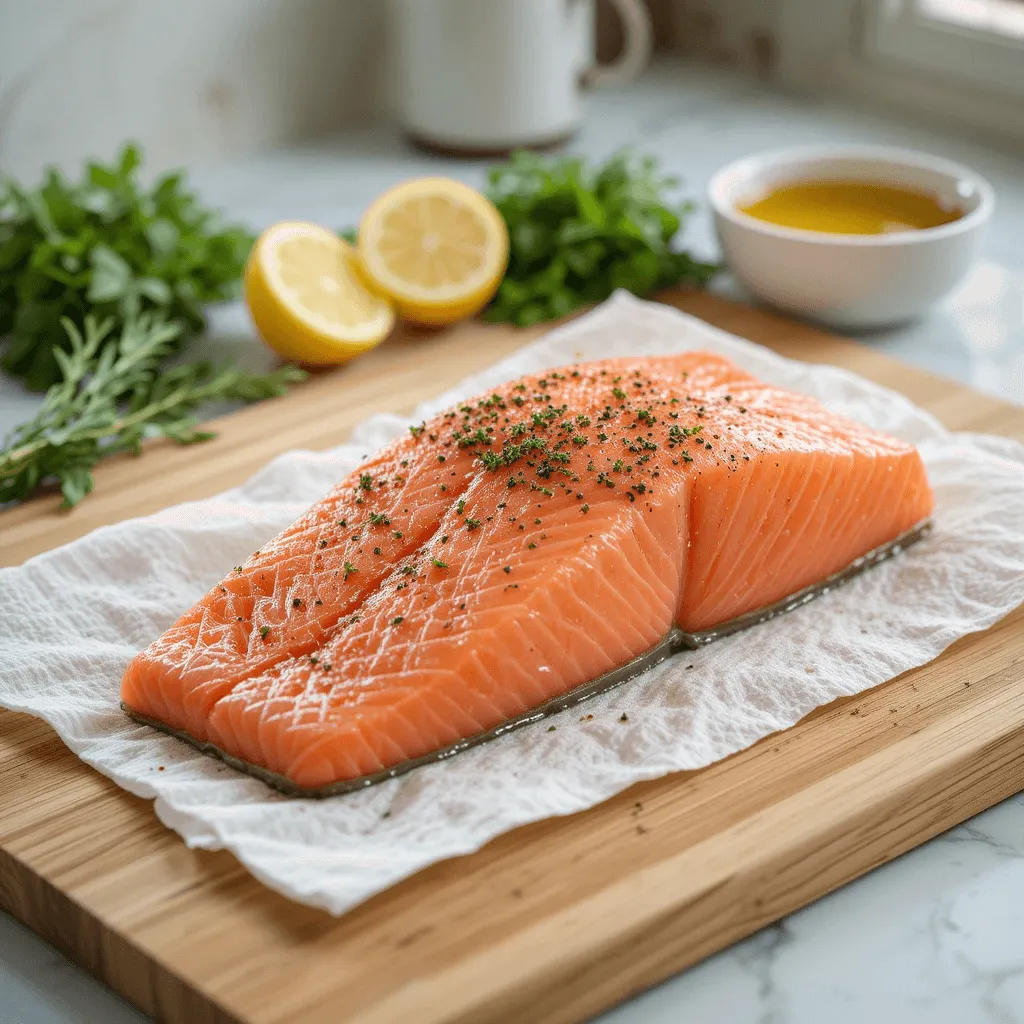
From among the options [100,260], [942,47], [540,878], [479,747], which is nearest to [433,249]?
[100,260]

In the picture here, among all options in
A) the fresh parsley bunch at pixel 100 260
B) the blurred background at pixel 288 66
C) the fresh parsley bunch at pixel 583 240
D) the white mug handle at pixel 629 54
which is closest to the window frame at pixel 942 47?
the blurred background at pixel 288 66

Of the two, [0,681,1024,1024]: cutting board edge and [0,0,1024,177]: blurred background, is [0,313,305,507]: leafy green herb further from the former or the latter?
[0,0,1024,177]: blurred background

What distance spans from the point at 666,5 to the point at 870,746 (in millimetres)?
3133

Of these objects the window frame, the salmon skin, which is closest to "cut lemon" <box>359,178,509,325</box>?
the salmon skin

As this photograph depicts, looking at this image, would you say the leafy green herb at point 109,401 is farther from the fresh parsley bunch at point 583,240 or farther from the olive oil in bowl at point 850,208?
the olive oil in bowl at point 850,208

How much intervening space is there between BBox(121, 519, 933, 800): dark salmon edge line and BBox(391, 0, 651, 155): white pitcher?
172 centimetres

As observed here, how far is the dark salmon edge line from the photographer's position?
151cm

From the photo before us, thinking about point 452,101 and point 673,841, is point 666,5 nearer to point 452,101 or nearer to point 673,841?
point 452,101

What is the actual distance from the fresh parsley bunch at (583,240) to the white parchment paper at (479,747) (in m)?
0.51

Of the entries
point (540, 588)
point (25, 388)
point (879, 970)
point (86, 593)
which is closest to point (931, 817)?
Answer: point (879, 970)

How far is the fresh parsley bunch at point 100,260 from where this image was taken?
8.05ft

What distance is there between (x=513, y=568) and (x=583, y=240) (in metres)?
1.21

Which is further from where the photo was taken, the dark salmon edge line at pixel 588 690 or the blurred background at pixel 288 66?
the blurred background at pixel 288 66

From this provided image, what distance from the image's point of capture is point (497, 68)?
10.5ft
